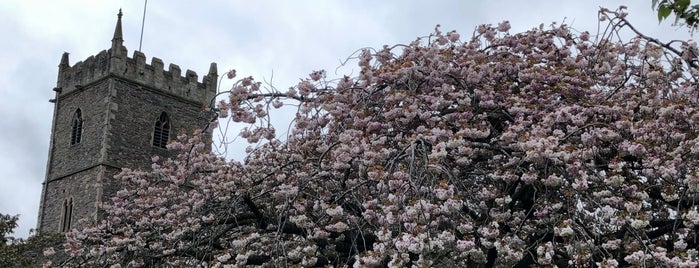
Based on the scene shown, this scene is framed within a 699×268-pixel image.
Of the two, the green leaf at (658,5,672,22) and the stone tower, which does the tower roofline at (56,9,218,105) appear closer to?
the stone tower

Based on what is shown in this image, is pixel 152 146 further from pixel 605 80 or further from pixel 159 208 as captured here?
pixel 605 80

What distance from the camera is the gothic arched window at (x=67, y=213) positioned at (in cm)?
3075

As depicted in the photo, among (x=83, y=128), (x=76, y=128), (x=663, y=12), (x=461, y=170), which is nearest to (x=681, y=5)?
(x=663, y=12)

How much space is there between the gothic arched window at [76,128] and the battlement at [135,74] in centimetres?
99

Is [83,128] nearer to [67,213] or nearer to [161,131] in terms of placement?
[161,131]

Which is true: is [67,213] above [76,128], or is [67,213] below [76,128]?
below

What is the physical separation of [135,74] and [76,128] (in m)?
2.84

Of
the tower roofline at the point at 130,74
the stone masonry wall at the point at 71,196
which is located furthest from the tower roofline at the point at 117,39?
the stone masonry wall at the point at 71,196

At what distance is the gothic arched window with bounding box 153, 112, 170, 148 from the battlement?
1.02m

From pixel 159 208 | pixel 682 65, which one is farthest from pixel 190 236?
pixel 682 65

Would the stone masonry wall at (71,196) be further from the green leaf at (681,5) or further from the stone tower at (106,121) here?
the green leaf at (681,5)

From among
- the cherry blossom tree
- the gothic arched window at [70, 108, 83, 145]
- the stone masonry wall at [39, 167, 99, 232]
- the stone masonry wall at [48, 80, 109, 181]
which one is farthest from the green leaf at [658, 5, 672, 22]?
the gothic arched window at [70, 108, 83, 145]

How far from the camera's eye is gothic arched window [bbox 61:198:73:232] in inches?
1211

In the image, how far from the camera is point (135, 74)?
31.9 metres
